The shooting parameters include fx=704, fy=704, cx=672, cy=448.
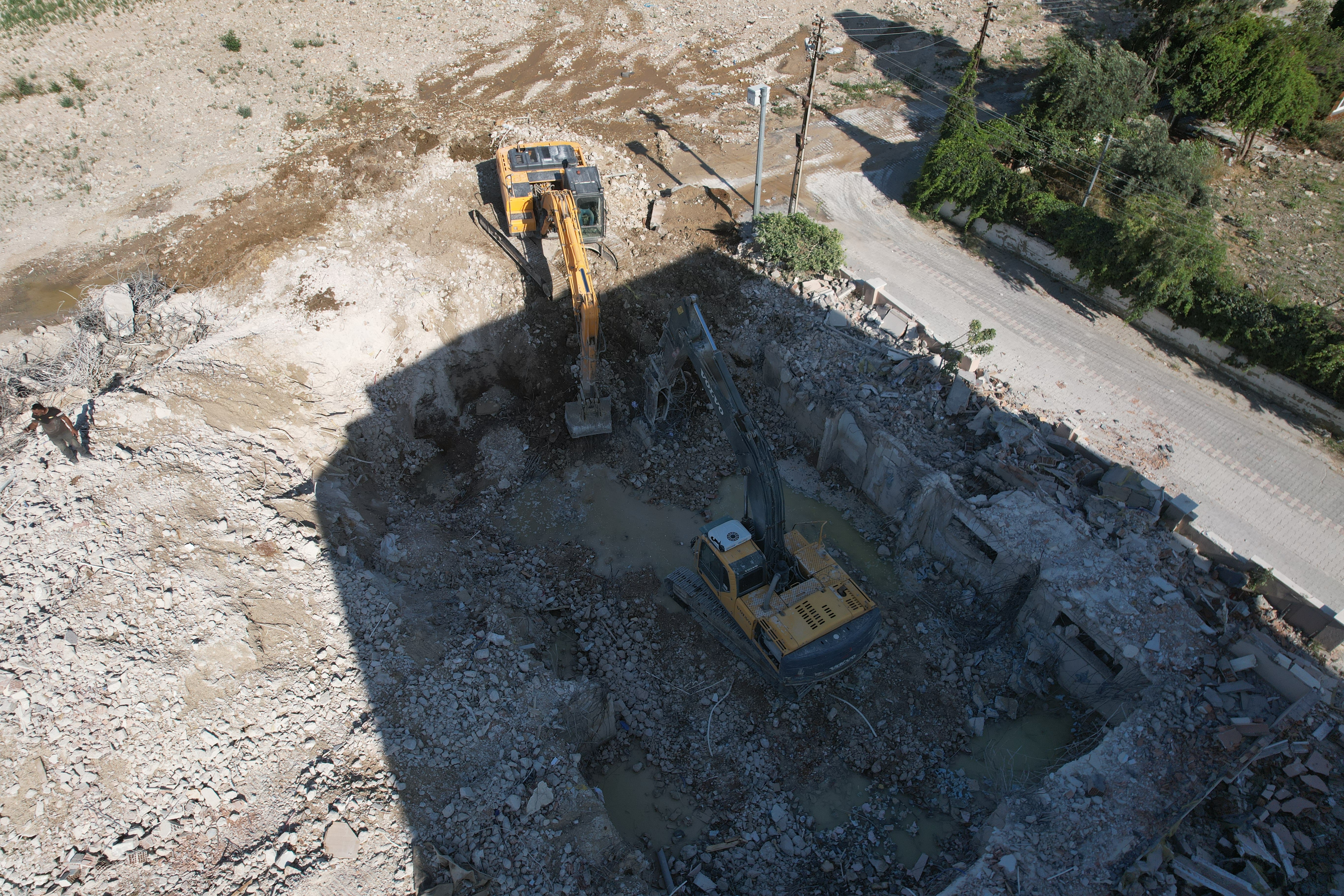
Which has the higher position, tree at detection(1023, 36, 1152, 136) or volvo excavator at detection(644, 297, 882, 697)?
tree at detection(1023, 36, 1152, 136)

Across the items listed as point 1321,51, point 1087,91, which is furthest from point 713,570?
point 1321,51

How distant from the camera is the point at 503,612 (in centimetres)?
1282

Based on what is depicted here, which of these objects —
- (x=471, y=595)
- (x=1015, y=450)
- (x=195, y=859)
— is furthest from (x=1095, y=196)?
(x=195, y=859)

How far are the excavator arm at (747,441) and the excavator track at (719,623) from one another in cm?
146

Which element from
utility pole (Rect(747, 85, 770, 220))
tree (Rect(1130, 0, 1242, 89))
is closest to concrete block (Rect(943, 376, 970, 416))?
utility pole (Rect(747, 85, 770, 220))

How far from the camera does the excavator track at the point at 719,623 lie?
1234 centimetres

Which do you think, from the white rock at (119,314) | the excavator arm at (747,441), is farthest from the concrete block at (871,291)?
the white rock at (119,314)

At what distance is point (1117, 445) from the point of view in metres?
16.1

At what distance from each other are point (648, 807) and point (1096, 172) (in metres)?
20.9

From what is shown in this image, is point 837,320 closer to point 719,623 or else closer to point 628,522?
point 628,522

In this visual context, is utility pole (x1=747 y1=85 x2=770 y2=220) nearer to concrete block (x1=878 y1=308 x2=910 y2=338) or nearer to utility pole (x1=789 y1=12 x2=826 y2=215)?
utility pole (x1=789 y1=12 x2=826 y2=215)

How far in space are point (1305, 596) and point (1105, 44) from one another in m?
23.9

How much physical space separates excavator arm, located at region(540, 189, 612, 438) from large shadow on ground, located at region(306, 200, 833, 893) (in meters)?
0.70

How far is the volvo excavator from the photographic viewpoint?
452 inches
